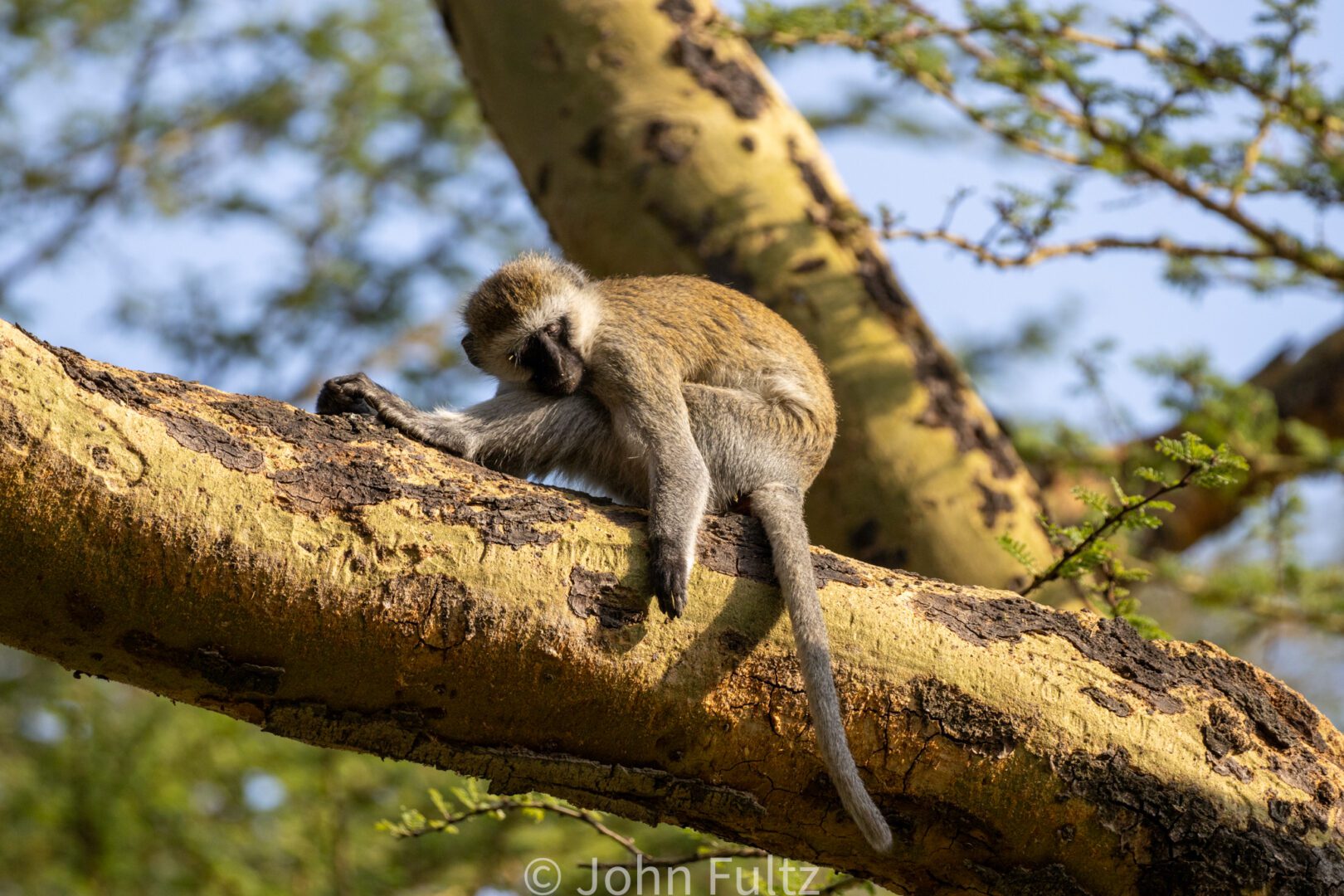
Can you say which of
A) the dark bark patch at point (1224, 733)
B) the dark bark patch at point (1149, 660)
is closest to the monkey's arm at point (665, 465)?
the dark bark patch at point (1149, 660)

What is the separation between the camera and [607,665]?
265 cm

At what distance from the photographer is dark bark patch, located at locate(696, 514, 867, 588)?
297 centimetres

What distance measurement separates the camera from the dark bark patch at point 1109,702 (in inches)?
112

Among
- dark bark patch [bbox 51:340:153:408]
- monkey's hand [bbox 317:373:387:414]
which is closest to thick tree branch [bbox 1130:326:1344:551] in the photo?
monkey's hand [bbox 317:373:387:414]

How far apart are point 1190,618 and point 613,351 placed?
10772 millimetres

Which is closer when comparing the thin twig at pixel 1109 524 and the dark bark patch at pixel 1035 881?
the dark bark patch at pixel 1035 881

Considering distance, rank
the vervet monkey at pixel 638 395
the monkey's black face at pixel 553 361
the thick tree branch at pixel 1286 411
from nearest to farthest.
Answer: the vervet monkey at pixel 638 395, the monkey's black face at pixel 553 361, the thick tree branch at pixel 1286 411

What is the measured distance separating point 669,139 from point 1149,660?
316 cm

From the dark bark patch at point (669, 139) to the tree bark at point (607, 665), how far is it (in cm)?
257

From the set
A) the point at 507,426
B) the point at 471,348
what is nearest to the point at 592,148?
the point at 471,348

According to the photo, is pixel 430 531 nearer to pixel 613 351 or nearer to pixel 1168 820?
pixel 613 351

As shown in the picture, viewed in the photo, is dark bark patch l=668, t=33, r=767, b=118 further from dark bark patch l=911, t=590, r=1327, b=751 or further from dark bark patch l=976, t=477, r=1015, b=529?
dark bark patch l=911, t=590, r=1327, b=751

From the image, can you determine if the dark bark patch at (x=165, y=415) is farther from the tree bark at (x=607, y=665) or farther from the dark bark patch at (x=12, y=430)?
the dark bark patch at (x=12, y=430)

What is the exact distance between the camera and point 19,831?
22.2 ft
